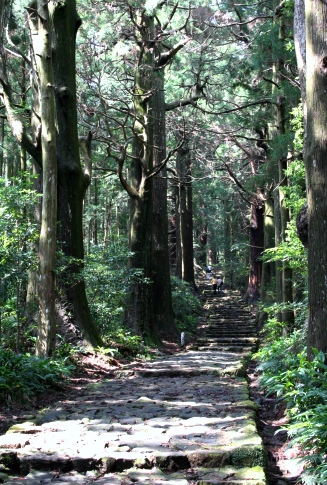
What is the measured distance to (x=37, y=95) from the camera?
1069 centimetres

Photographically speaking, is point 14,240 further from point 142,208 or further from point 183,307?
point 183,307

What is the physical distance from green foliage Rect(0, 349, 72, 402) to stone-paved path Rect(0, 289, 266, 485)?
2.09ft

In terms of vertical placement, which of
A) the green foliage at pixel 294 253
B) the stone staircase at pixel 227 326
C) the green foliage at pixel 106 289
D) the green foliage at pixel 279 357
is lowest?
the stone staircase at pixel 227 326

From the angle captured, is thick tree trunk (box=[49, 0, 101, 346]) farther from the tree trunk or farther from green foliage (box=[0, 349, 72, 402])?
green foliage (box=[0, 349, 72, 402])

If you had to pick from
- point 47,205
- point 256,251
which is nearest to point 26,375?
point 47,205

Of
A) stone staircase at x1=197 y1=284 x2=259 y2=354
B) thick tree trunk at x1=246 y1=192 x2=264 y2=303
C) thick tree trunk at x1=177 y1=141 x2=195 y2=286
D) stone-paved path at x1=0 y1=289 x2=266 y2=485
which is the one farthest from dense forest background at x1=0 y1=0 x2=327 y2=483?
thick tree trunk at x1=177 y1=141 x2=195 y2=286

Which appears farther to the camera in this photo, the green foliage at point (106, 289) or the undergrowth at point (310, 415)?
the green foliage at point (106, 289)

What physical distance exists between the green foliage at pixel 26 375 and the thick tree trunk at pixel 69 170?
203cm

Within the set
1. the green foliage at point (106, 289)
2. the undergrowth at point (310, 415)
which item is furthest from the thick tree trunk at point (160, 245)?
the undergrowth at point (310, 415)

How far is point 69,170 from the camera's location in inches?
420

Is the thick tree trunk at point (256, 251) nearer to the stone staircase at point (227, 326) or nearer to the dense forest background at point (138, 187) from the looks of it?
the stone staircase at point (227, 326)

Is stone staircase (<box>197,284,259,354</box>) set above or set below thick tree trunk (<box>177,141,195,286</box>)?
below

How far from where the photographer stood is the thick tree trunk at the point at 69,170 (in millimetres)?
10523

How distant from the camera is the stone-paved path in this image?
4.39m
